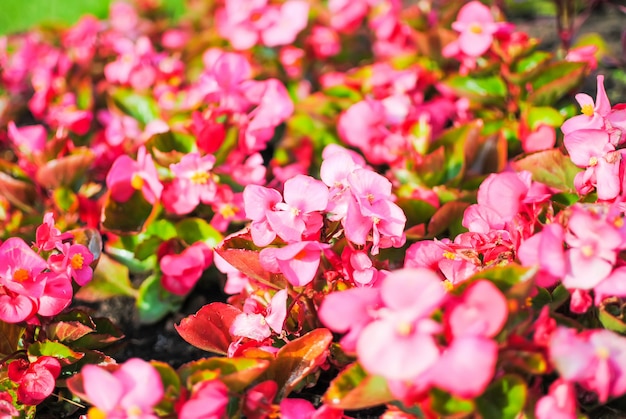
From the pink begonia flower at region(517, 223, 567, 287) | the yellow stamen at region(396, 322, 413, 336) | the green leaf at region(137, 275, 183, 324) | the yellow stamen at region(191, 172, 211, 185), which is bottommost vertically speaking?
the green leaf at region(137, 275, 183, 324)

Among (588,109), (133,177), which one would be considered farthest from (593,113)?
Answer: (133,177)

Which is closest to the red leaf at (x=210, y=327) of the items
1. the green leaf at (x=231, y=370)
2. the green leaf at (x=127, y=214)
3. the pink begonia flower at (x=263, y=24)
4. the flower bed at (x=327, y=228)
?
the flower bed at (x=327, y=228)

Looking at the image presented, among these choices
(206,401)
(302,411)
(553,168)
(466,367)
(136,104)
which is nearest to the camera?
(466,367)

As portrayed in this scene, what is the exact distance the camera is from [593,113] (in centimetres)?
100

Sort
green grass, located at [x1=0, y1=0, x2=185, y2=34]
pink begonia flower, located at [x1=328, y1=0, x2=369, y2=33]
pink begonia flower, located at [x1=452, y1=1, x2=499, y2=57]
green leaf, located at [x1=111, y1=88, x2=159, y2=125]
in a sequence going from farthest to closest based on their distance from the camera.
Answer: green grass, located at [x1=0, y1=0, x2=185, y2=34] < pink begonia flower, located at [x1=328, y1=0, x2=369, y2=33] < green leaf, located at [x1=111, y1=88, x2=159, y2=125] < pink begonia flower, located at [x1=452, y1=1, x2=499, y2=57]

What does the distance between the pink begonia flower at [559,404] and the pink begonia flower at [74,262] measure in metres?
0.65

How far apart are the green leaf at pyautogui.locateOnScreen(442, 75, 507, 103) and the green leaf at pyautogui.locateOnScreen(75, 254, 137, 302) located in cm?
79

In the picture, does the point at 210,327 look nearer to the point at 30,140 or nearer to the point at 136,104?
the point at 30,140

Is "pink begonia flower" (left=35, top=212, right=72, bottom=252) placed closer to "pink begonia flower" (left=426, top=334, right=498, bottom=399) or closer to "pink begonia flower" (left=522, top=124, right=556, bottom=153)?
"pink begonia flower" (left=426, top=334, right=498, bottom=399)

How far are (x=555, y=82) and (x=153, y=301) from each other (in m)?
0.90

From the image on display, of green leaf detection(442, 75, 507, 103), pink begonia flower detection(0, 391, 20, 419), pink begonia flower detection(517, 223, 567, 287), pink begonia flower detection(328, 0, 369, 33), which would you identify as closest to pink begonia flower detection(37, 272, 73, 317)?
pink begonia flower detection(0, 391, 20, 419)

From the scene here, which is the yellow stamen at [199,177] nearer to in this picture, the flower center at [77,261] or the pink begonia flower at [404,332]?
the flower center at [77,261]

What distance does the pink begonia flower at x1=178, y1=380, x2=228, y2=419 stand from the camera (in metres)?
0.74

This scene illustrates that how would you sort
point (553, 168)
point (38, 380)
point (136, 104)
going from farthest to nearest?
point (136, 104) → point (553, 168) → point (38, 380)
